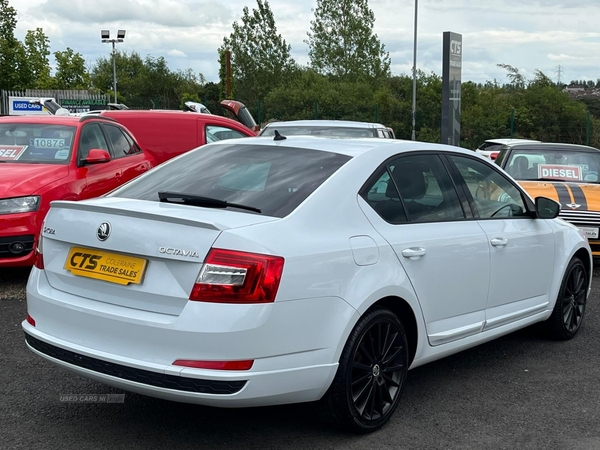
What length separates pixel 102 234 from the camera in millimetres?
3676

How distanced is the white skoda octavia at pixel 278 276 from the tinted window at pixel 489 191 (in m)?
0.03

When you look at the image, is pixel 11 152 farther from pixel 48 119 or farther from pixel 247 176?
pixel 247 176

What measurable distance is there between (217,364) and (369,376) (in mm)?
961

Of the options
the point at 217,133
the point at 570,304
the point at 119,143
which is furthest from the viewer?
the point at 217,133

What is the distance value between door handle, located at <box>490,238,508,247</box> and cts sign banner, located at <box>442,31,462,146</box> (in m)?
11.4

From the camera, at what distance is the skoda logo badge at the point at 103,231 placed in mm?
3662

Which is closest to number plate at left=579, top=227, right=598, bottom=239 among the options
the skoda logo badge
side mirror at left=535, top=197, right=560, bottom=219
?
side mirror at left=535, top=197, right=560, bottom=219

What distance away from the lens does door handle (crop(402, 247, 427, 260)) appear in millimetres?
4145

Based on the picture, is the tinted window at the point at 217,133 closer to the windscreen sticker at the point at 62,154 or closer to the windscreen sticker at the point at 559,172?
the windscreen sticker at the point at 62,154

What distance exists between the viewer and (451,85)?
16.3m

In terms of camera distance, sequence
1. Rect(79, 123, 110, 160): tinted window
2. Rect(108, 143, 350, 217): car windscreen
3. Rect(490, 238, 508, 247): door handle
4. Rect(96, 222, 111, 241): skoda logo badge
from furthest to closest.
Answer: Rect(79, 123, 110, 160): tinted window, Rect(490, 238, 508, 247): door handle, Rect(108, 143, 350, 217): car windscreen, Rect(96, 222, 111, 241): skoda logo badge

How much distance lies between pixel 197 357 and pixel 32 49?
41.1m

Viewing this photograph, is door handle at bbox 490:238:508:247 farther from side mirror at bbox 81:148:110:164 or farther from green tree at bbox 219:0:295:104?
green tree at bbox 219:0:295:104

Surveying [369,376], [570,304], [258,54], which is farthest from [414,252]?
[258,54]
